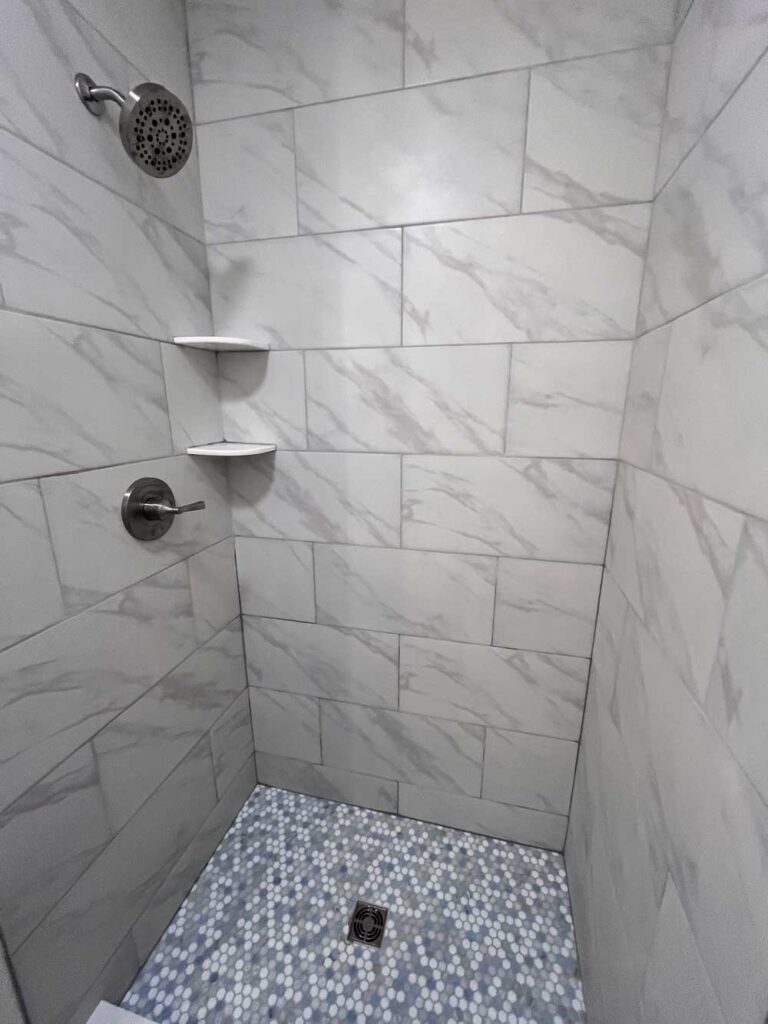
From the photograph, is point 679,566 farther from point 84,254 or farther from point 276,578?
point 84,254

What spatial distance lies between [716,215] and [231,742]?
1.57 m

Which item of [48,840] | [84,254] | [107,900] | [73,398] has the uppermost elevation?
[84,254]

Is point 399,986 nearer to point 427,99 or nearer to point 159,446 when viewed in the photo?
point 159,446

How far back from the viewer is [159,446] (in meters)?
0.90

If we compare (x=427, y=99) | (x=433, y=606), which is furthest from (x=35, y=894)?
(x=427, y=99)

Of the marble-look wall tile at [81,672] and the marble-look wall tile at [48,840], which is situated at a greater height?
the marble-look wall tile at [81,672]

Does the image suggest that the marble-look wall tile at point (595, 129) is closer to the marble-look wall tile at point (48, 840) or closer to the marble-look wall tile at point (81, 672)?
the marble-look wall tile at point (81, 672)

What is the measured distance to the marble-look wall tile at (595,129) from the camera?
75 centimetres

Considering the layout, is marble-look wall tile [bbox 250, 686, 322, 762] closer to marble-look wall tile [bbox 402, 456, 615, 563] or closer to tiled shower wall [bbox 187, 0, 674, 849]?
tiled shower wall [bbox 187, 0, 674, 849]

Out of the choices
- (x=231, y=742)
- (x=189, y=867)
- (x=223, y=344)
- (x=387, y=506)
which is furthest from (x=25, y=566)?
(x=189, y=867)

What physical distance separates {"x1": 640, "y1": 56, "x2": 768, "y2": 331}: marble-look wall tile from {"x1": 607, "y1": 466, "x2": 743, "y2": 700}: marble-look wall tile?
284mm

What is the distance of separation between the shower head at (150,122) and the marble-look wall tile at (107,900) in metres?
1.29

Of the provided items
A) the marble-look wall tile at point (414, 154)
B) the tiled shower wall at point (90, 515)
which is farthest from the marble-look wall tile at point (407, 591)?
the marble-look wall tile at point (414, 154)

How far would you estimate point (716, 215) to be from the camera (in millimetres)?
554
